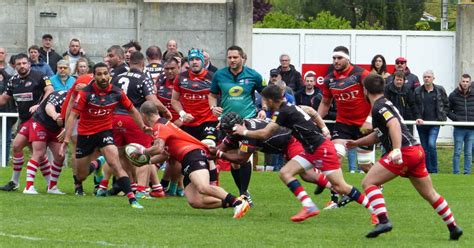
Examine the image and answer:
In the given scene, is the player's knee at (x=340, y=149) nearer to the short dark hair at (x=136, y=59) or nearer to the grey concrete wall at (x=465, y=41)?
the short dark hair at (x=136, y=59)

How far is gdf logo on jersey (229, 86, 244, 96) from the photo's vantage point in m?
17.8

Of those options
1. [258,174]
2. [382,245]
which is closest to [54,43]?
[258,174]

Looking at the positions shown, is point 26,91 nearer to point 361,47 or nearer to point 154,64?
point 154,64

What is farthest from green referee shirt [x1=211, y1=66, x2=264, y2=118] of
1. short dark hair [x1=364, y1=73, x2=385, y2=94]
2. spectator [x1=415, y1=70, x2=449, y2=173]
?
spectator [x1=415, y1=70, x2=449, y2=173]

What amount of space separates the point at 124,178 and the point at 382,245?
4680mm

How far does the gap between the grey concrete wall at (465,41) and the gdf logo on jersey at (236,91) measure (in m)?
13.2

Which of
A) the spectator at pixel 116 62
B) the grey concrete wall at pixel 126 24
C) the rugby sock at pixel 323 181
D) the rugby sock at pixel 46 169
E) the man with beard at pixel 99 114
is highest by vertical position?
the grey concrete wall at pixel 126 24

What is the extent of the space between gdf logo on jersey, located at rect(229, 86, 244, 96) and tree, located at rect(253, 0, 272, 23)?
4010cm

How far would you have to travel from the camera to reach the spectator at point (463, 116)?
24000 mm

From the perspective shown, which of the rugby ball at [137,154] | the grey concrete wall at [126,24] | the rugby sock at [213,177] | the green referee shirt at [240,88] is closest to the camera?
the rugby ball at [137,154]

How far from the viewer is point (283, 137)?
52.2 feet

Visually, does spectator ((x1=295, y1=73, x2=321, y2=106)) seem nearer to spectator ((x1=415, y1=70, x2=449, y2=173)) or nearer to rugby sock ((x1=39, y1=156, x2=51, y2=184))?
spectator ((x1=415, y1=70, x2=449, y2=173))

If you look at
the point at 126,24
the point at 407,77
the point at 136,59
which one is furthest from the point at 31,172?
the point at 126,24

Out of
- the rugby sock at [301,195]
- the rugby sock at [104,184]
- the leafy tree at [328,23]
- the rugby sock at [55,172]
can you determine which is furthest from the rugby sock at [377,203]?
the leafy tree at [328,23]
